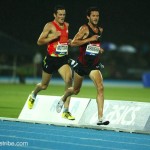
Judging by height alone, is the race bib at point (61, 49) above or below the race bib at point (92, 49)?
below

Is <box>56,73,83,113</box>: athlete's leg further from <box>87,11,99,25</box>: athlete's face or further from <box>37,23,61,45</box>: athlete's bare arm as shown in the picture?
<box>87,11,99,25</box>: athlete's face

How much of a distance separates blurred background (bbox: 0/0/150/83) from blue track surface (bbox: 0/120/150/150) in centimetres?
2715

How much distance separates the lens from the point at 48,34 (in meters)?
11.0

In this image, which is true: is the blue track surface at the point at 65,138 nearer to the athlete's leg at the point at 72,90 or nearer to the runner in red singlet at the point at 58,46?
the athlete's leg at the point at 72,90

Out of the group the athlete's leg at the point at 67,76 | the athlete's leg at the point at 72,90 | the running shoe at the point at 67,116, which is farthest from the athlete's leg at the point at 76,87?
the running shoe at the point at 67,116

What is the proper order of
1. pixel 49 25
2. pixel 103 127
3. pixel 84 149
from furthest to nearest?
pixel 49 25, pixel 103 127, pixel 84 149

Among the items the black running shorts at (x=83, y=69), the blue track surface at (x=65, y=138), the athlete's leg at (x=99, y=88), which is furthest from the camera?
the black running shorts at (x=83, y=69)

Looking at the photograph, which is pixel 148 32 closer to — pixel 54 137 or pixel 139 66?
pixel 139 66

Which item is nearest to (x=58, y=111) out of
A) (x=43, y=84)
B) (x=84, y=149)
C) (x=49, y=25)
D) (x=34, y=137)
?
(x=43, y=84)

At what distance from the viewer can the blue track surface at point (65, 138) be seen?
7852 mm

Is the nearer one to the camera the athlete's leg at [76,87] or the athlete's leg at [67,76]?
the athlete's leg at [76,87]

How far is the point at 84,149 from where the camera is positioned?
25.1 feet

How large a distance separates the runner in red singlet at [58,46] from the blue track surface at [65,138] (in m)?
1.14

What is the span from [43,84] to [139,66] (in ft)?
91.5
